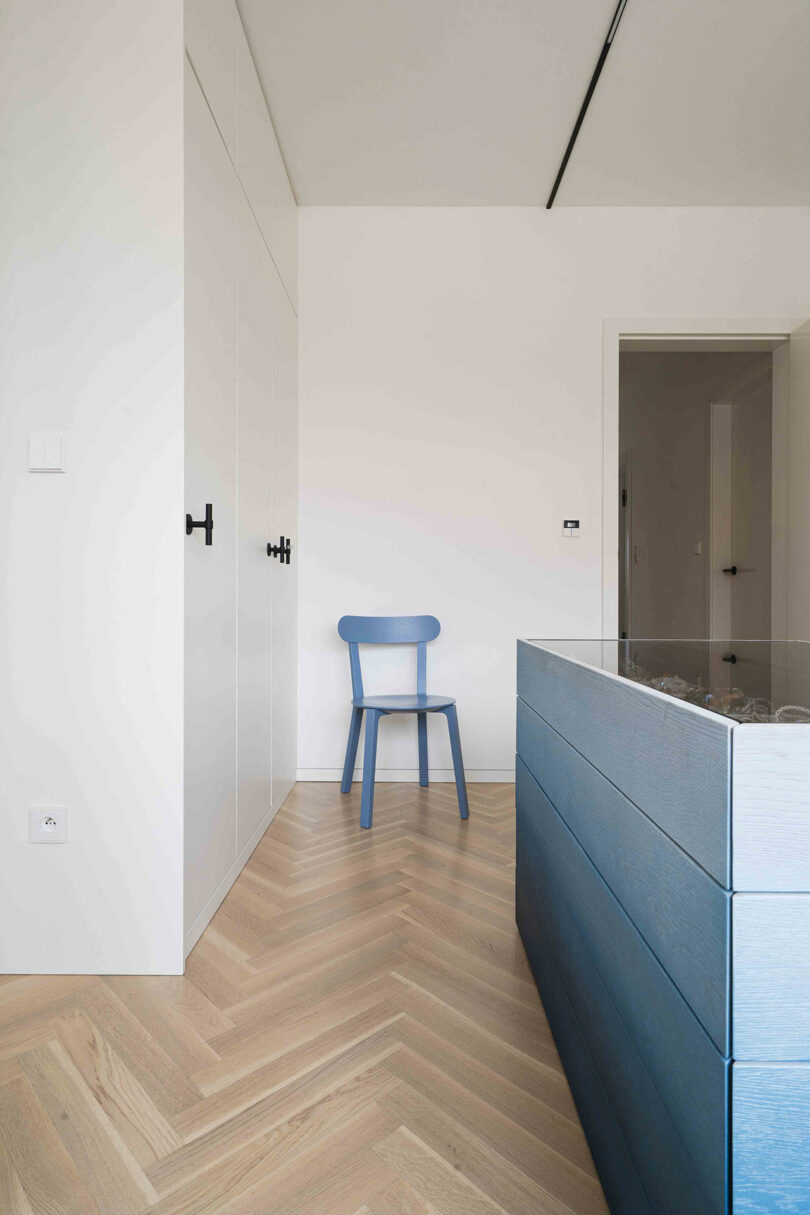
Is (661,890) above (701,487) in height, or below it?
below

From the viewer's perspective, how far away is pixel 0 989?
57.6 inches

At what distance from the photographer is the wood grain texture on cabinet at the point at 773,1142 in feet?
1.70

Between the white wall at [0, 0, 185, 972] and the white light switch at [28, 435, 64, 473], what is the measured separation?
21mm

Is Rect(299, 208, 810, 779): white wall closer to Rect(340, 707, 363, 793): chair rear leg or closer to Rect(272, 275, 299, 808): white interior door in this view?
Rect(272, 275, 299, 808): white interior door

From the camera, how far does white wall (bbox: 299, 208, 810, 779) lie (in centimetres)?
313

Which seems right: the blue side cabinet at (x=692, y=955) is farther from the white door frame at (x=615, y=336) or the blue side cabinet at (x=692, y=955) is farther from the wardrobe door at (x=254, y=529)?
the white door frame at (x=615, y=336)

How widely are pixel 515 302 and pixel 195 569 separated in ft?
7.19

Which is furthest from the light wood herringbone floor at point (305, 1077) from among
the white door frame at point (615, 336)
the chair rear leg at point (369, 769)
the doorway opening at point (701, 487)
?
the doorway opening at point (701, 487)

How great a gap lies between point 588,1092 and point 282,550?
2.04 metres

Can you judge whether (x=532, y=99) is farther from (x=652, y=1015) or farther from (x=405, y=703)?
(x=652, y=1015)

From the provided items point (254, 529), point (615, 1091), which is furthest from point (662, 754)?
point (254, 529)

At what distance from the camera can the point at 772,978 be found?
52 centimetres

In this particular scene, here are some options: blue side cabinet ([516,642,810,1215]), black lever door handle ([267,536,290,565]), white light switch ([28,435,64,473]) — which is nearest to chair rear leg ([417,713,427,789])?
black lever door handle ([267,536,290,565])

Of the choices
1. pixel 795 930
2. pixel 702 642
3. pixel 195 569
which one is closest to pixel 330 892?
pixel 195 569
